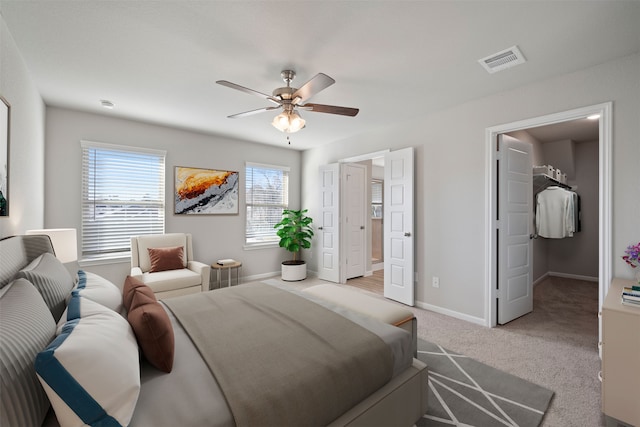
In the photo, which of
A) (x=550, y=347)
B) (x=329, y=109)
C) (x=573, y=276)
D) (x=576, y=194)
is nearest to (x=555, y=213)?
(x=576, y=194)

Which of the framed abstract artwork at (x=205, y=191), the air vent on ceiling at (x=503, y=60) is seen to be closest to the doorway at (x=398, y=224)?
the air vent on ceiling at (x=503, y=60)

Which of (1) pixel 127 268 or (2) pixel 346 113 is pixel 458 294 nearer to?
(2) pixel 346 113

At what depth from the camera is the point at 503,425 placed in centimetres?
171

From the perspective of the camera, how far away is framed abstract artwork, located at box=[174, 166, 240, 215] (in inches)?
176

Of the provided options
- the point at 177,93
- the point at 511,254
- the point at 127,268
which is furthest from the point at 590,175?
the point at 127,268

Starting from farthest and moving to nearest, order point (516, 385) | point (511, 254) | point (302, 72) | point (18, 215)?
point (511, 254) → point (302, 72) → point (18, 215) → point (516, 385)

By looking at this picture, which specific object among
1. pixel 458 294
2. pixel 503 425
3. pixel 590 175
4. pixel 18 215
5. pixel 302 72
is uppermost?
pixel 302 72

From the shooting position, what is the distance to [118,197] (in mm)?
3967

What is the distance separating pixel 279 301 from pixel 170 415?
116cm

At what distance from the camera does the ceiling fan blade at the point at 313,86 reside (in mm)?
2045

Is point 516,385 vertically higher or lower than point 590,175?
lower

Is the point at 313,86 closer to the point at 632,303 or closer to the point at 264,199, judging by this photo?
the point at 632,303

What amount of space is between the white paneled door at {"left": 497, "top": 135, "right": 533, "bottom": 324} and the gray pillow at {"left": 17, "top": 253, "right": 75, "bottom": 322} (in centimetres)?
388

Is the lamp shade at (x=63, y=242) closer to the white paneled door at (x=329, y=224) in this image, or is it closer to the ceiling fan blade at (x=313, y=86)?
the ceiling fan blade at (x=313, y=86)
